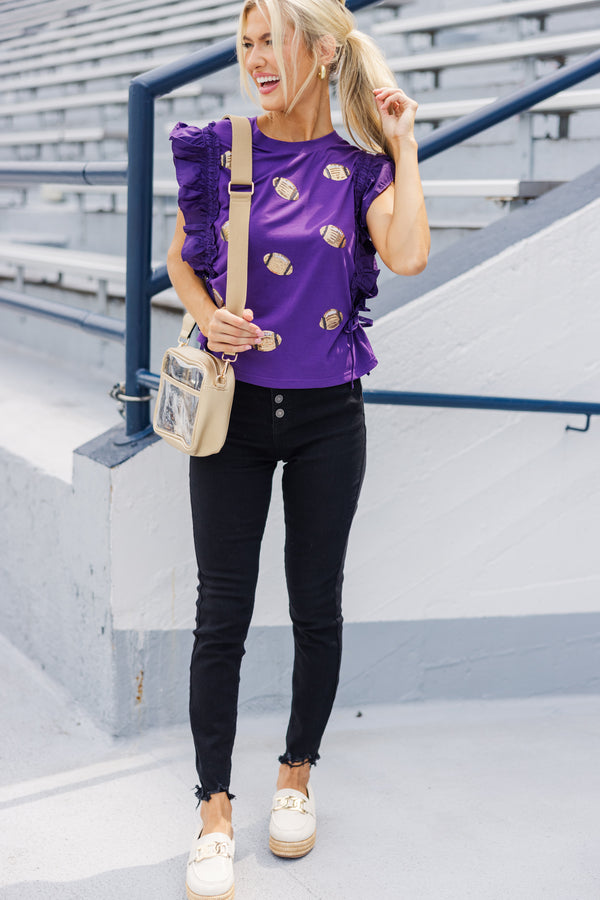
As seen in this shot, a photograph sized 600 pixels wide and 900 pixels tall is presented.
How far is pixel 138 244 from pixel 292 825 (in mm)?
1231

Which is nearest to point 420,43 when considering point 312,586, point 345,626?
point 345,626

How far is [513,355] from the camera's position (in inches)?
90.4

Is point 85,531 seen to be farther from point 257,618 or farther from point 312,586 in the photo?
point 312,586

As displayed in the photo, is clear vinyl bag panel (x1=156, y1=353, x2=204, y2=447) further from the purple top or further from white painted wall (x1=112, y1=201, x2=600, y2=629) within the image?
white painted wall (x1=112, y1=201, x2=600, y2=629)

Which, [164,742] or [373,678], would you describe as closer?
[164,742]

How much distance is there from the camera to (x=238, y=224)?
151cm

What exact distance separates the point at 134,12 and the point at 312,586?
7.15 metres

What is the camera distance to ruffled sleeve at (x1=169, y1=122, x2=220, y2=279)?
5.22 ft

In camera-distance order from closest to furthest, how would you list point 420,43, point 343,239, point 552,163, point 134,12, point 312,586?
1. point 343,239
2. point 312,586
3. point 552,163
4. point 420,43
5. point 134,12

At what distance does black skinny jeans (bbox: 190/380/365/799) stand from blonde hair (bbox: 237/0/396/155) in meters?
0.46

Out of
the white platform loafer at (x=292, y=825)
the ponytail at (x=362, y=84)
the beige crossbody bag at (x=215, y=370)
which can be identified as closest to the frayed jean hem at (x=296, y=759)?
the white platform loafer at (x=292, y=825)

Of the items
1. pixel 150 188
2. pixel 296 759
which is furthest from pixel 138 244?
pixel 296 759

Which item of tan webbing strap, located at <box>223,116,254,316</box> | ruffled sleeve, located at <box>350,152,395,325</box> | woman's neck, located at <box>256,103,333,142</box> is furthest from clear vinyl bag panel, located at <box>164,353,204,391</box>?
woman's neck, located at <box>256,103,333,142</box>

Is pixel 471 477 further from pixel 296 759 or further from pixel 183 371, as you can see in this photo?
pixel 183 371
